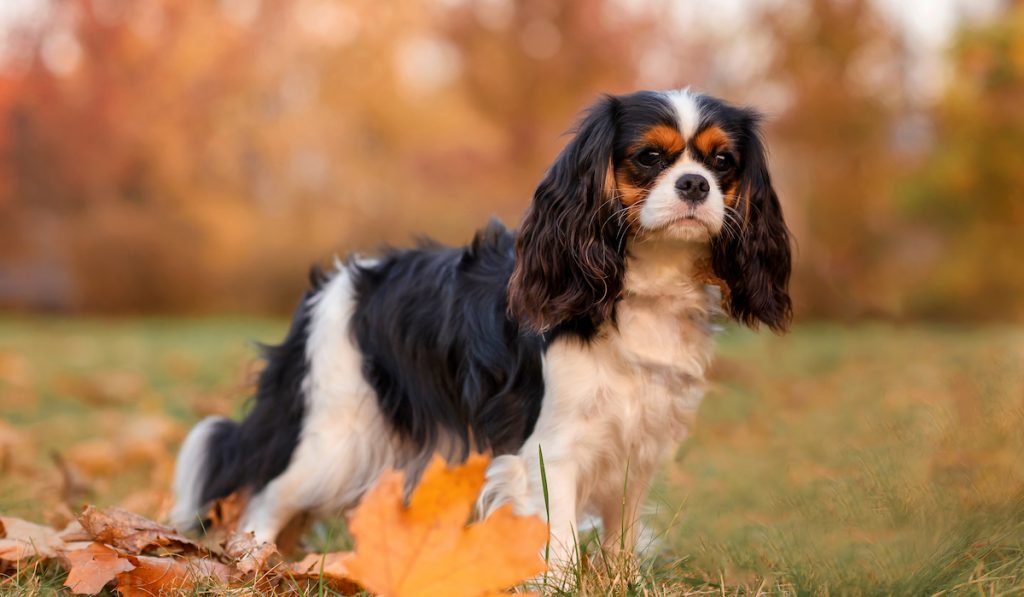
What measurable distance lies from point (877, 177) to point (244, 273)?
9.21 m

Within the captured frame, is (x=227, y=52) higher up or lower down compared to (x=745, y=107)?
higher up

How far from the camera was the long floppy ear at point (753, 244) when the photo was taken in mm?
2854

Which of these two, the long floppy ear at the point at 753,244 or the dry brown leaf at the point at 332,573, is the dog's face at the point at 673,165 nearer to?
the long floppy ear at the point at 753,244

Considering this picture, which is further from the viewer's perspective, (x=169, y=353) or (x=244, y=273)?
(x=244, y=273)

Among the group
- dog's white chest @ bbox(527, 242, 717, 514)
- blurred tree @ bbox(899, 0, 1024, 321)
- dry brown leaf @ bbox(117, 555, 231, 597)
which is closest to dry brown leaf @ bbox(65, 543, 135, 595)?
dry brown leaf @ bbox(117, 555, 231, 597)

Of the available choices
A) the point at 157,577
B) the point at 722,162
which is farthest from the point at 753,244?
the point at 157,577

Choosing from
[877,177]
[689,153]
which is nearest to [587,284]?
[689,153]

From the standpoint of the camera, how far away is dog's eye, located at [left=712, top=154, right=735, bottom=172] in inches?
109

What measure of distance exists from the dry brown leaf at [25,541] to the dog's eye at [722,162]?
74.2 inches

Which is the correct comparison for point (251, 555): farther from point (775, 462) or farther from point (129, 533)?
point (775, 462)

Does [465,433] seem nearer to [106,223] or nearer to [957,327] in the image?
[957,327]

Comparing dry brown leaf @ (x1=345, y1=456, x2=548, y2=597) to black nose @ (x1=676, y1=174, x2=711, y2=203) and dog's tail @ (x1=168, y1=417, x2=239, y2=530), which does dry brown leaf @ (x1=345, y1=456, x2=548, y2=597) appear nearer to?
black nose @ (x1=676, y1=174, x2=711, y2=203)

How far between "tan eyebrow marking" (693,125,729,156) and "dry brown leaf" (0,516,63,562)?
6.09 feet

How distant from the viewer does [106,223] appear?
1562 cm
